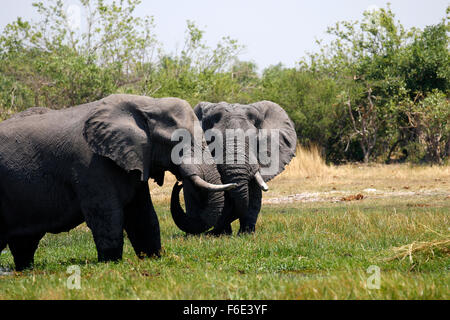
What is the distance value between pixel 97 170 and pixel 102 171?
62 mm

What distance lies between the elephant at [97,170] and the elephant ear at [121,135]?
1cm

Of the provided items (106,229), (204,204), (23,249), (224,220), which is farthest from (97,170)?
(224,220)

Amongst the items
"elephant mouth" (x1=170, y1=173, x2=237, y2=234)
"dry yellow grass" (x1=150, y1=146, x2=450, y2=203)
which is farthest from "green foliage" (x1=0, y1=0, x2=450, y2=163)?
"elephant mouth" (x1=170, y1=173, x2=237, y2=234)

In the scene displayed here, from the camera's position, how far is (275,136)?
1304 cm

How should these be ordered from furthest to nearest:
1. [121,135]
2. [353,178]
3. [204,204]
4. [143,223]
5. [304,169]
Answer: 1. [304,169]
2. [353,178]
3. [204,204]
4. [143,223]
5. [121,135]

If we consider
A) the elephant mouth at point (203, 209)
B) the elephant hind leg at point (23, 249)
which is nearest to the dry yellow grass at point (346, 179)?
the elephant mouth at point (203, 209)

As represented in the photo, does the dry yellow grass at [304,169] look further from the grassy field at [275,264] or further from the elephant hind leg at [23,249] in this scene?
the elephant hind leg at [23,249]

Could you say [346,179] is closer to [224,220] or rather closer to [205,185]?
[224,220]

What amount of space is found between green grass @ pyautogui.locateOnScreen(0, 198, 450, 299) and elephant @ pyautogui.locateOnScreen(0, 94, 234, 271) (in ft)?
1.53

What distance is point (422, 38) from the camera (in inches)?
1262

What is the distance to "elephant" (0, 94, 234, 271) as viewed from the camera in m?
7.82

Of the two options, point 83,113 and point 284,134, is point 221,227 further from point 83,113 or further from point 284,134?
point 83,113

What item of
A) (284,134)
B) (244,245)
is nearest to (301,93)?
(284,134)

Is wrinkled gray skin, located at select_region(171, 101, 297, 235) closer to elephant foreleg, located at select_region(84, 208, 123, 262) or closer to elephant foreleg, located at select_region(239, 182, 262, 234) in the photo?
elephant foreleg, located at select_region(239, 182, 262, 234)
